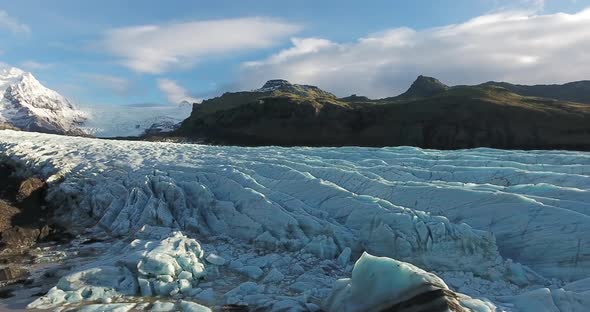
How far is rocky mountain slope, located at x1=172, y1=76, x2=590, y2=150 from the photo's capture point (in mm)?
54688

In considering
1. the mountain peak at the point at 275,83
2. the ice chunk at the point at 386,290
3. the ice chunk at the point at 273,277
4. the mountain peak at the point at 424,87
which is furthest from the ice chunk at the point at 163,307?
the mountain peak at the point at 275,83

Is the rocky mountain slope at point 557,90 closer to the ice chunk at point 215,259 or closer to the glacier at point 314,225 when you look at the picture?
the glacier at point 314,225

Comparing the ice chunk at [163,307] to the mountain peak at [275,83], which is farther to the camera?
the mountain peak at [275,83]

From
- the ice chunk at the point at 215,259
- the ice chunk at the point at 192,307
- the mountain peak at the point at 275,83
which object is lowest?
the ice chunk at the point at 192,307

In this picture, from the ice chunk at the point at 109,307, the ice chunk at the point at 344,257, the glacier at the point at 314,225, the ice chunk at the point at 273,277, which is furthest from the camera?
the ice chunk at the point at 344,257

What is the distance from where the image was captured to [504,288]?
10219 millimetres

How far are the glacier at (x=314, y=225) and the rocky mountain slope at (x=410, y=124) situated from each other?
126 ft

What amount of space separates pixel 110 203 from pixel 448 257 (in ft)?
40.4

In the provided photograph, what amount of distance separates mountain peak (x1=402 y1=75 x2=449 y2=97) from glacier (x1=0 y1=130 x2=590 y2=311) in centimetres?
11789

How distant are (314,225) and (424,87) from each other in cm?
13056

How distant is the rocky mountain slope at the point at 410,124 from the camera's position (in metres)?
54.7

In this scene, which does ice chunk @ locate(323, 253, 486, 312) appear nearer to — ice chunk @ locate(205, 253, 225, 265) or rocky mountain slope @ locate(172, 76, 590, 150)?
ice chunk @ locate(205, 253, 225, 265)

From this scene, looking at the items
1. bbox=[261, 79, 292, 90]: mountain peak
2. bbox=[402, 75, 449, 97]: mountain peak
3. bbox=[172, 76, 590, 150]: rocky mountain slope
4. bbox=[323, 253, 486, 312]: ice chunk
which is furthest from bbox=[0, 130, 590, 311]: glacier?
bbox=[261, 79, 292, 90]: mountain peak

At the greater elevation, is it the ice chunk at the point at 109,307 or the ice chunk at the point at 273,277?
the ice chunk at the point at 109,307
